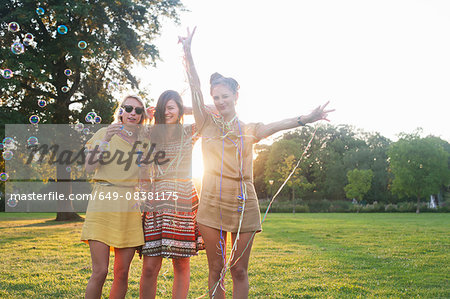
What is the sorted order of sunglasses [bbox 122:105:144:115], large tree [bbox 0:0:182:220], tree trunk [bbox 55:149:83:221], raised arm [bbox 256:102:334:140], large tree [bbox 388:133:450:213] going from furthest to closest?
large tree [bbox 388:133:450:213] < tree trunk [bbox 55:149:83:221] < large tree [bbox 0:0:182:220] < sunglasses [bbox 122:105:144:115] < raised arm [bbox 256:102:334:140]

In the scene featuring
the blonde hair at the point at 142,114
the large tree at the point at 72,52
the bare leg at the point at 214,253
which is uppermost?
the large tree at the point at 72,52

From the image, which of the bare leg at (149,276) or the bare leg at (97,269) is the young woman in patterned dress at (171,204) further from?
the bare leg at (97,269)

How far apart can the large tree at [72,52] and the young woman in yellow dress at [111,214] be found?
1279 cm

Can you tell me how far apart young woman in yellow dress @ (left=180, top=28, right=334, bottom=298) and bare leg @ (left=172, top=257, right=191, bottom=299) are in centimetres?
52

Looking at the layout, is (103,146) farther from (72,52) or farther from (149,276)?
(72,52)

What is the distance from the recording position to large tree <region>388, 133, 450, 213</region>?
42312 millimetres

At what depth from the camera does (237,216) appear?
313 cm

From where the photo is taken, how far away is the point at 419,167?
43375 mm

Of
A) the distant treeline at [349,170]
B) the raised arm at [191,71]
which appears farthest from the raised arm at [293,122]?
the distant treeline at [349,170]

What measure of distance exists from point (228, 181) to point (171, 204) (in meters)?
0.67

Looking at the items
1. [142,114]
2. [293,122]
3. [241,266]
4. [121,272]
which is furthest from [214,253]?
[142,114]

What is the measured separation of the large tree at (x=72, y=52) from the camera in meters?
16.1

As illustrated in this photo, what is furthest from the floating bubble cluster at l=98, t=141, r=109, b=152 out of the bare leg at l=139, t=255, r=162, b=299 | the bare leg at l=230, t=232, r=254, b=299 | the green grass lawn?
the bare leg at l=230, t=232, r=254, b=299

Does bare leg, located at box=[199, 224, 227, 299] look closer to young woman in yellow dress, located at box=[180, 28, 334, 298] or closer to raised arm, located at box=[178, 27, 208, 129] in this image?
young woman in yellow dress, located at box=[180, 28, 334, 298]
